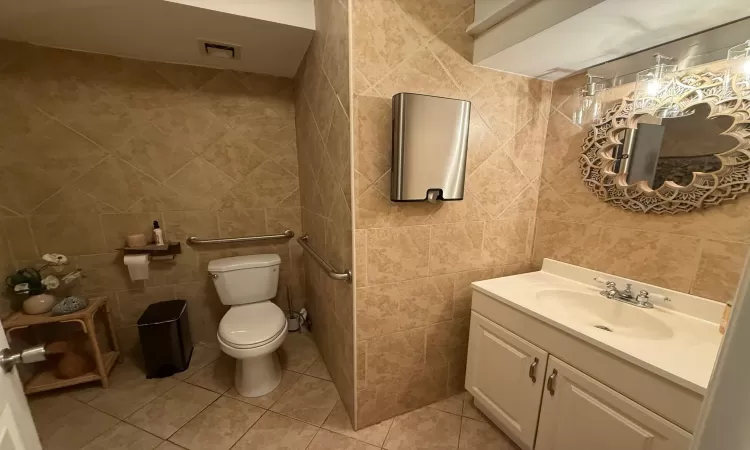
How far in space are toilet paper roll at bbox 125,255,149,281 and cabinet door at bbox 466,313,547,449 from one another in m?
2.05

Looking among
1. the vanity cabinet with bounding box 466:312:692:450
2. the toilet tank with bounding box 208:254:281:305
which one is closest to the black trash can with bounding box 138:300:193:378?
the toilet tank with bounding box 208:254:281:305

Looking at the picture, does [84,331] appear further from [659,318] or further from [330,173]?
[659,318]

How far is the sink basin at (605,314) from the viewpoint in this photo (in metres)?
1.11

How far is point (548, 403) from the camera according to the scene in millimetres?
1114

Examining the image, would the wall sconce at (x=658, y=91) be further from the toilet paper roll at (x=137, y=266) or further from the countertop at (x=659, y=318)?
the toilet paper roll at (x=137, y=266)

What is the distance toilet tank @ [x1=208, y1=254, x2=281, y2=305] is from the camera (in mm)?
1827

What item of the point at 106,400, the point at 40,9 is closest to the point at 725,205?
the point at 40,9

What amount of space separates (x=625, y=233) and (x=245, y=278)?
2136mm

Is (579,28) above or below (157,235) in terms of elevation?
above

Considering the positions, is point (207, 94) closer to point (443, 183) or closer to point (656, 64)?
point (443, 183)

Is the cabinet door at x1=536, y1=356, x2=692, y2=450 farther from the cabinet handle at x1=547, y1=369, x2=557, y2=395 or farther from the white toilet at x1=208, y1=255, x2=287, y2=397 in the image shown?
the white toilet at x1=208, y1=255, x2=287, y2=397

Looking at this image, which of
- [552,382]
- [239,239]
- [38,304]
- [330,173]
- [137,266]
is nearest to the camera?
[552,382]

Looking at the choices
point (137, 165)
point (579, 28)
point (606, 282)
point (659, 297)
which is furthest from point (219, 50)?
point (659, 297)

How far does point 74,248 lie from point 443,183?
233cm
